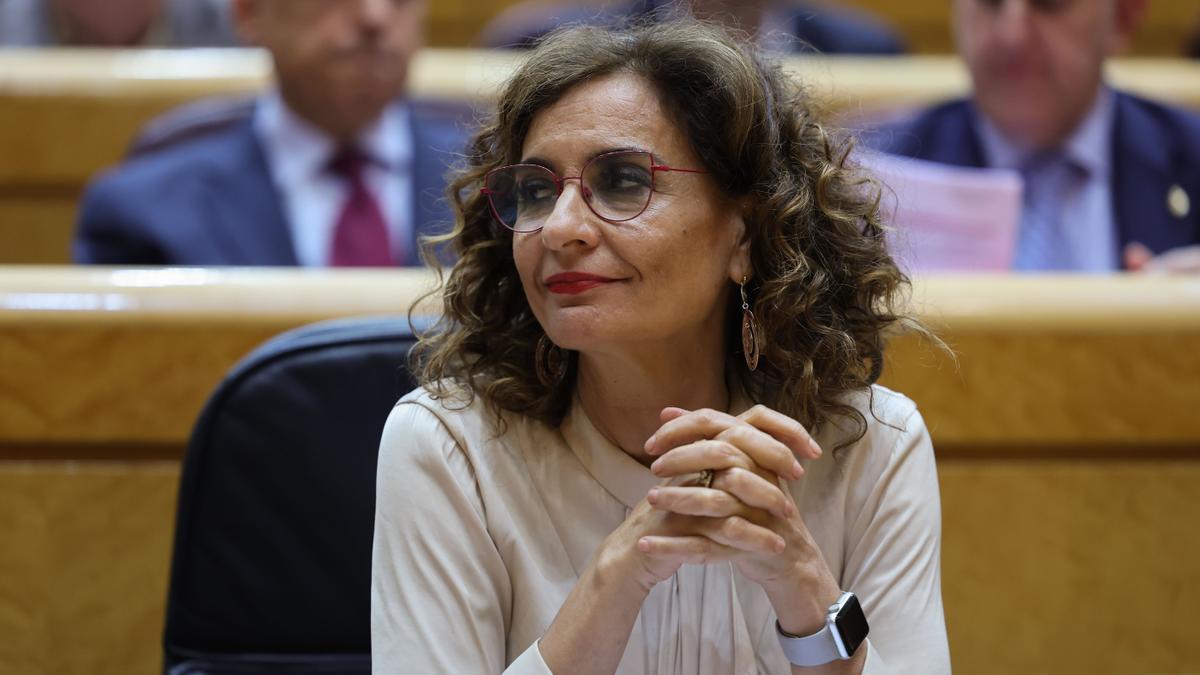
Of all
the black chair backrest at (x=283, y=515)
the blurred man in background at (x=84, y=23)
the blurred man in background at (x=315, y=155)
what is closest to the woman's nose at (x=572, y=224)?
the black chair backrest at (x=283, y=515)

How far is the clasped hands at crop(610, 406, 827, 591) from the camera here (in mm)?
937

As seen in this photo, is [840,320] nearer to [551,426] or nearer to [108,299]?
[551,426]

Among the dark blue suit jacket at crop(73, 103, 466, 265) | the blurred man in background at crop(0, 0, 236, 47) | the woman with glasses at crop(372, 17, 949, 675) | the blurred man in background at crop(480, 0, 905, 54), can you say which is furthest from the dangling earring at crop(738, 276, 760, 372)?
the blurred man in background at crop(0, 0, 236, 47)

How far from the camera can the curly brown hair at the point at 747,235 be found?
1.05 metres

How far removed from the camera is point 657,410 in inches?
43.4

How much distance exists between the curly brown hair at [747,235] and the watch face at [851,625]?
0.50 feet

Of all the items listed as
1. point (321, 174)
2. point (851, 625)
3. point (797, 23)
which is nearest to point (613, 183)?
point (851, 625)

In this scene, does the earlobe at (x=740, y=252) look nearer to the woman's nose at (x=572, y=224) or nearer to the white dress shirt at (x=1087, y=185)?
the woman's nose at (x=572, y=224)

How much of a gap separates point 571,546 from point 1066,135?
4.52ft

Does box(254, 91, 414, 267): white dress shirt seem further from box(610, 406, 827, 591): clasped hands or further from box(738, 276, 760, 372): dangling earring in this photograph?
box(610, 406, 827, 591): clasped hands

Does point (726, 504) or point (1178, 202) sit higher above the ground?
point (726, 504)

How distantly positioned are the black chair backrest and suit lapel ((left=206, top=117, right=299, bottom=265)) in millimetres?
773

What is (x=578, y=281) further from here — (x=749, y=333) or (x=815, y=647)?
(x=815, y=647)

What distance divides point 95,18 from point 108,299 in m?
1.71
